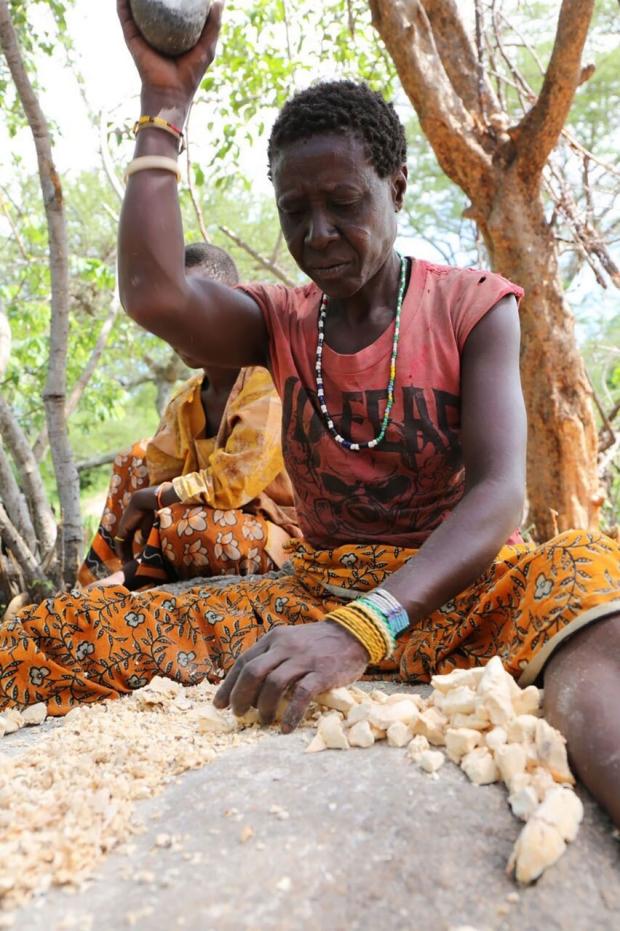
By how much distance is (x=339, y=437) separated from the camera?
2.10 m

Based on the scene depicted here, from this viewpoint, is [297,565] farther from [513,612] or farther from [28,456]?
[28,456]

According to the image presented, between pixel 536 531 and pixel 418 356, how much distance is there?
2.47 meters

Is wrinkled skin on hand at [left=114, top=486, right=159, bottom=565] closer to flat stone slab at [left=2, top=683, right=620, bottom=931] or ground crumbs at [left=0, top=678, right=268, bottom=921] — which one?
ground crumbs at [left=0, top=678, right=268, bottom=921]

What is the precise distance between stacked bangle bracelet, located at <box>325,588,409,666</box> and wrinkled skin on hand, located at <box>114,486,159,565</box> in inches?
86.8

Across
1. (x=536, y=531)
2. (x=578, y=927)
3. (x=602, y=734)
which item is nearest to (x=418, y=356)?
(x=602, y=734)

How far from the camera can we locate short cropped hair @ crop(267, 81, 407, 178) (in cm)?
194

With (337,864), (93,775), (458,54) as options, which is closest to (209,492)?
(93,775)

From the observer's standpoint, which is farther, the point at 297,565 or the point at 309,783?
the point at 297,565

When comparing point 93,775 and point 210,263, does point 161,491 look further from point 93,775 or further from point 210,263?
point 93,775

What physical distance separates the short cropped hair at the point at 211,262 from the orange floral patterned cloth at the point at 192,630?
1.86 meters

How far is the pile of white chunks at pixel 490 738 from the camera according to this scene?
3.90ft

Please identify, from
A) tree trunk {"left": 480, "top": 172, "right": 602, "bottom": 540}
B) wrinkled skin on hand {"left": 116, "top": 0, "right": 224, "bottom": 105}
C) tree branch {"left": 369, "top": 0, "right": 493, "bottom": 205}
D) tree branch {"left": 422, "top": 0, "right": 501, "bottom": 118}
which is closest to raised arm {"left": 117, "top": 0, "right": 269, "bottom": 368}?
wrinkled skin on hand {"left": 116, "top": 0, "right": 224, "bottom": 105}

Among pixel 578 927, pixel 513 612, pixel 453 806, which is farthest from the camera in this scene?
pixel 513 612

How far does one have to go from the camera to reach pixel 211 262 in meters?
3.84
